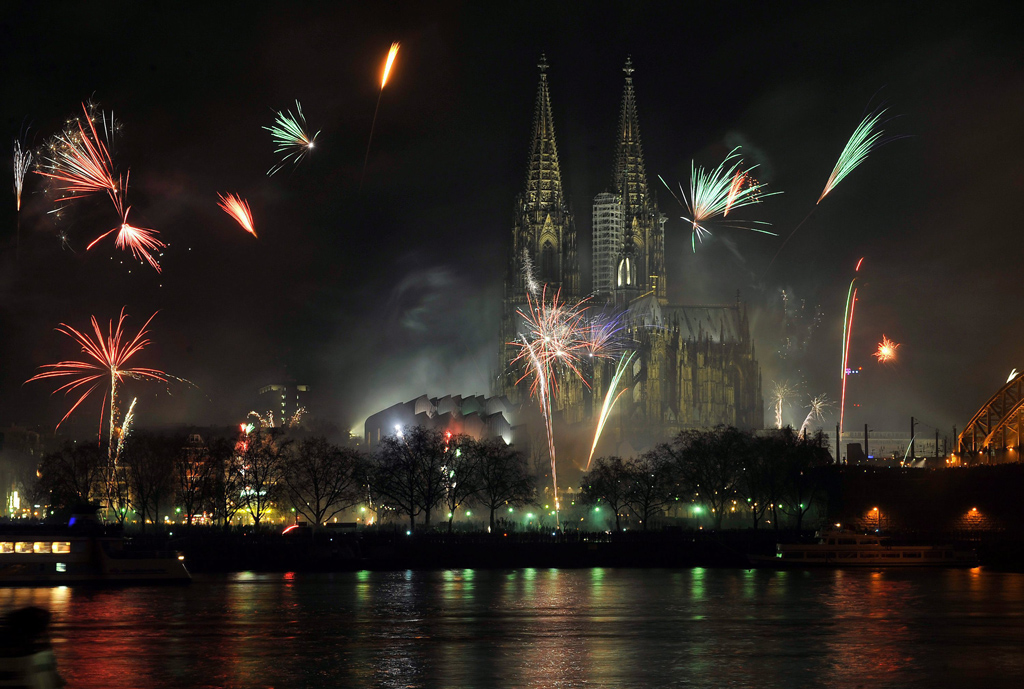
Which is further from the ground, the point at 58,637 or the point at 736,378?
the point at 736,378

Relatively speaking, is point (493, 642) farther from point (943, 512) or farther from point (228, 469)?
point (228, 469)

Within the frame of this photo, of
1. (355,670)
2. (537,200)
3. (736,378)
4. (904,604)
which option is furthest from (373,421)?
(355,670)

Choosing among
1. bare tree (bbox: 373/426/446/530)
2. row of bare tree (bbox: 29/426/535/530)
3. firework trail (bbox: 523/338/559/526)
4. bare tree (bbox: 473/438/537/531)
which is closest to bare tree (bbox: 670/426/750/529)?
firework trail (bbox: 523/338/559/526)

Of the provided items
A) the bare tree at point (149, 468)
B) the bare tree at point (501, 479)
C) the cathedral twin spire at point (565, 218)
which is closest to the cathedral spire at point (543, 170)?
the cathedral twin spire at point (565, 218)

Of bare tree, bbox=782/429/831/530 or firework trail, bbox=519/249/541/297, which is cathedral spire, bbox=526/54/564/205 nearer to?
firework trail, bbox=519/249/541/297

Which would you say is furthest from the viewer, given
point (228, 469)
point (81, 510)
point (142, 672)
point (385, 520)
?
point (385, 520)

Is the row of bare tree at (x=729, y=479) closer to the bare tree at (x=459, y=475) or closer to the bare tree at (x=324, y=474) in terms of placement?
the bare tree at (x=459, y=475)

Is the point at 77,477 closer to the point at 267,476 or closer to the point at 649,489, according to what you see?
the point at 267,476

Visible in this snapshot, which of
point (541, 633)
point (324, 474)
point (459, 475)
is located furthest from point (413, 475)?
point (541, 633)
